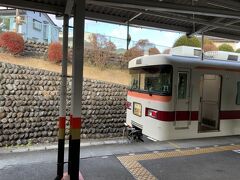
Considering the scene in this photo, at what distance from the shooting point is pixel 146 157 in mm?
6141

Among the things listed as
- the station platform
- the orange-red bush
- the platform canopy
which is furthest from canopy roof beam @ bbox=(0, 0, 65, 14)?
the orange-red bush

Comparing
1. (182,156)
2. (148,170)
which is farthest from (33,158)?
(182,156)

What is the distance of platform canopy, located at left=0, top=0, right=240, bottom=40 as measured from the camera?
189 inches

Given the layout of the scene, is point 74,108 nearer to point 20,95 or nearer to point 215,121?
point 215,121

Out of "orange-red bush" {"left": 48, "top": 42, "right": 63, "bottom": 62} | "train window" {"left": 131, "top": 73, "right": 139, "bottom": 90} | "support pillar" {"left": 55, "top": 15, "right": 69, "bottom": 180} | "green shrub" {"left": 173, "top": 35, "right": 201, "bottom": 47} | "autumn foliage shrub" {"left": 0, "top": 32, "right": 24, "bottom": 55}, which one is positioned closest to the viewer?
"support pillar" {"left": 55, "top": 15, "right": 69, "bottom": 180}

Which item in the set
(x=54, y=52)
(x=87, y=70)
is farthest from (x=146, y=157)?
(x=54, y=52)

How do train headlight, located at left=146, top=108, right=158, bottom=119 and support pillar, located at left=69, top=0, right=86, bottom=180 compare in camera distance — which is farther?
train headlight, located at left=146, top=108, right=158, bottom=119

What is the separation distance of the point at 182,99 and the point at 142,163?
1957 mm

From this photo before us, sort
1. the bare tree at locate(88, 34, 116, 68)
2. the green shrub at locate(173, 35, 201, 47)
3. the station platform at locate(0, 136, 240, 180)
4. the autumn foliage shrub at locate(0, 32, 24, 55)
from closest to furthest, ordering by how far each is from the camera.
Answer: the station platform at locate(0, 136, 240, 180) → the autumn foliage shrub at locate(0, 32, 24, 55) → the green shrub at locate(173, 35, 201, 47) → the bare tree at locate(88, 34, 116, 68)

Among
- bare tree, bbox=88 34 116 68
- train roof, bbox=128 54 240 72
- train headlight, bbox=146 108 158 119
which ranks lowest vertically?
train headlight, bbox=146 108 158 119

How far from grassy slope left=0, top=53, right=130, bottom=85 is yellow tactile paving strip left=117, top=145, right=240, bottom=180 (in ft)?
29.5

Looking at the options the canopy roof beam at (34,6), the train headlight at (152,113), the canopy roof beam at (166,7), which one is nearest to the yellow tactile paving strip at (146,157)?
the train headlight at (152,113)

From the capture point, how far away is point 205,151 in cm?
675

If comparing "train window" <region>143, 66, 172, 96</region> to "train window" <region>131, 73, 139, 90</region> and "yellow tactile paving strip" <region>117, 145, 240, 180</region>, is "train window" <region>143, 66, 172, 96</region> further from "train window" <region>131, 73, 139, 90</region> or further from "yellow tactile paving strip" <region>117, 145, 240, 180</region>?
"yellow tactile paving strip" <region>117, 145, 240, 180</region>
